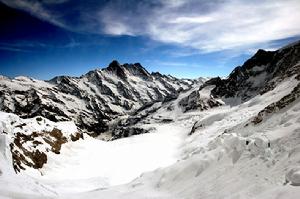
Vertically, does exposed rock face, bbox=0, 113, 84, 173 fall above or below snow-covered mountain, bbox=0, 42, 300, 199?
above

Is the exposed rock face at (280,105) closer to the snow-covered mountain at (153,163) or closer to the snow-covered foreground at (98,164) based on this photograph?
the snow-covered mountain at (153,163)

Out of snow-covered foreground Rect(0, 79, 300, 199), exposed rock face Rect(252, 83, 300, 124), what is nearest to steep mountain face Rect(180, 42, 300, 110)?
exposed rock face Rect(252, 83, 300, 124)

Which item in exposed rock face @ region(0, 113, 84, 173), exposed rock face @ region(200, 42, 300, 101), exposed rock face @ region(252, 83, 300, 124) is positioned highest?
exposed rock face @ region(200, 42, 300, 101)

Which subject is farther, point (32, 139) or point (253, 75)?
point (253, 75)

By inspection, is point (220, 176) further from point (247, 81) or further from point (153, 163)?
point (247, 81)

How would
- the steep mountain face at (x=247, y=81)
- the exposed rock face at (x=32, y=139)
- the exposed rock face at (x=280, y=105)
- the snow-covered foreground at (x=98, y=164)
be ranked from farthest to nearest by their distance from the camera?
the steep mountain face at (x=247, y=81) < the exposed rock face at (x=32, y=139) < the snow-covered foreground at (x=98, y=164) < the exposed rock face at (x=280, y=105)

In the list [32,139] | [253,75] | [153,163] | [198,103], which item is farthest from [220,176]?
[253,75]

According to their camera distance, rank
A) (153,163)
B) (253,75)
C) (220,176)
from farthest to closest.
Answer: (253,75), (153,163), (220,176)

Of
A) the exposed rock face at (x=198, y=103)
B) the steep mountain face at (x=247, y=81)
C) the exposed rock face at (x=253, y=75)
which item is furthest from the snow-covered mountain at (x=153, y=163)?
the exposed rock face at (x=253, y=75)

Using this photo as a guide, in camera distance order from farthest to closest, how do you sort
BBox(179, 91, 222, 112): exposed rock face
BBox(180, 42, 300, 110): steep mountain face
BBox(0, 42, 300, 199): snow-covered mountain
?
BBox(179, 91, 222, 112): exposed rock face → BBox(180, 42, 300, 110): steep mountain face → BBox(0, 42, 300, 199): snow-covered mountain

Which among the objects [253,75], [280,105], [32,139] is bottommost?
[280,105]

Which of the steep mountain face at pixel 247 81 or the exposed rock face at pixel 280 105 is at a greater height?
the steep mountain face at pixel 247 81

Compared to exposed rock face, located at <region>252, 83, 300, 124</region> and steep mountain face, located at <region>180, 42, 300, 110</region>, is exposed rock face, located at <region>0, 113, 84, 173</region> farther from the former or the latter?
steep mountain face, located at <region>180, 42, 300, 110</region>

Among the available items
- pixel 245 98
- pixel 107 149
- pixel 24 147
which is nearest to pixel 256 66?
pixel 245 98
